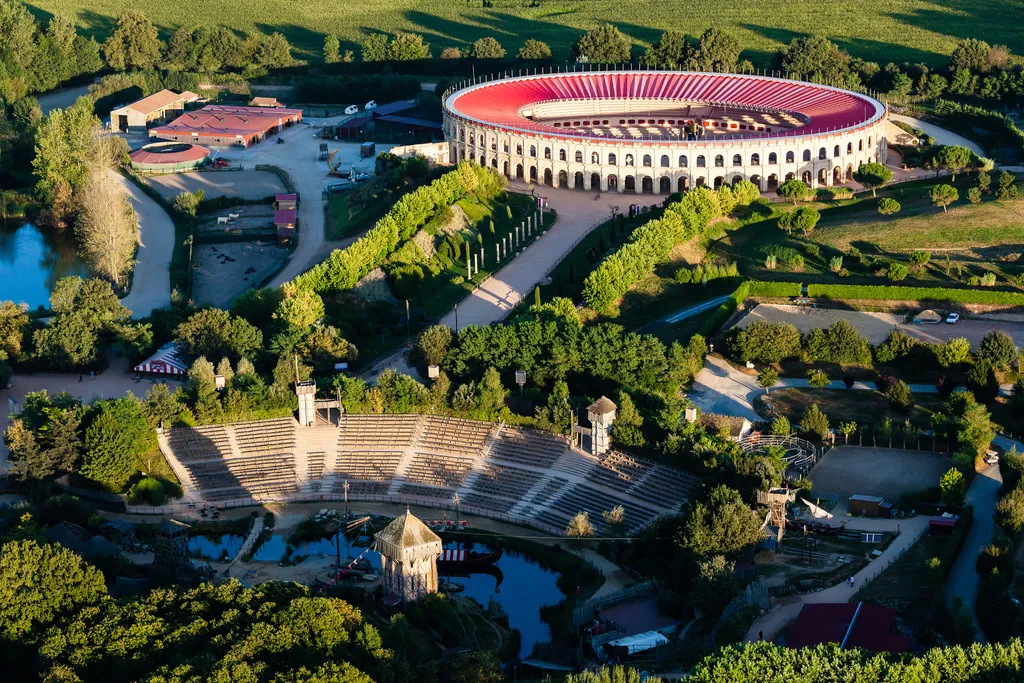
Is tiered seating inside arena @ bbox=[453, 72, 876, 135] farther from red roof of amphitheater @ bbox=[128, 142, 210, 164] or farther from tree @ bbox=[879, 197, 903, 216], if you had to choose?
tree @ bbox=[879, 197, 903, 216]

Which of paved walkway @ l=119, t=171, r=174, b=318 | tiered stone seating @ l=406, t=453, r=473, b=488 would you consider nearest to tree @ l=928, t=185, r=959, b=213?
tiered stone seating @ l=406, t=453, r=473, b=488

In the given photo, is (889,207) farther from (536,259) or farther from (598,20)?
(598,20)

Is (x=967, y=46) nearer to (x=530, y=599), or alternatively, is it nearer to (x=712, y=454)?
(x=712, y=454)

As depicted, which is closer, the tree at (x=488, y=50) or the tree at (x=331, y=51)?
the tree at (x=488, y=50)

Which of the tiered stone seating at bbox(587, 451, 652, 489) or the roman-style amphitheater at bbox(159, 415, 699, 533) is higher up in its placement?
the tiered stone seating at bbox(587, 451, 652, 489)

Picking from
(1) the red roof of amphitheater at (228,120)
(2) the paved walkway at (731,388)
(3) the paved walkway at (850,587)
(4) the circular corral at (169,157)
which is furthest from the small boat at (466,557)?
(1) the red roof of amphitheater at (228,120)

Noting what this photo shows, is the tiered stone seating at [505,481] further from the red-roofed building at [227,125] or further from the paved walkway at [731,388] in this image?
the red-roofed building at [227,125]
